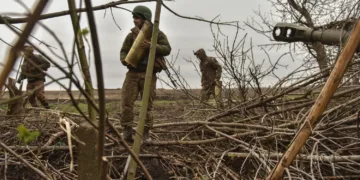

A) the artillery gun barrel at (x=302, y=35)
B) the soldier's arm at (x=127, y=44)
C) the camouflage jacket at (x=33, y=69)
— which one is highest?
the soldier's arm at (x=127, y=44)

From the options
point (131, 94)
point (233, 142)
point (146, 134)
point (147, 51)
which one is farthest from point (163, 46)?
point (233, 142)

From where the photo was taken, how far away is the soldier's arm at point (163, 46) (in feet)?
15.1

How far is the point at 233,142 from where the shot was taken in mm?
4441

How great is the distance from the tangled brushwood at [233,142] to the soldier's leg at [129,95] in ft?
1.14

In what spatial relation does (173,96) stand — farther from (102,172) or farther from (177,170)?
(102,172)

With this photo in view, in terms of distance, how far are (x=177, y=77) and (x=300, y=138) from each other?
3895 millimetres

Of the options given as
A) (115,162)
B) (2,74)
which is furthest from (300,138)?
(115,162)

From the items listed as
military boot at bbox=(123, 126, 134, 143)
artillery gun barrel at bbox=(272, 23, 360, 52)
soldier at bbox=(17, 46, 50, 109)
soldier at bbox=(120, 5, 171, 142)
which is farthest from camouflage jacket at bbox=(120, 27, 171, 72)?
soldier at bbox=(17, 46, 50, 109)

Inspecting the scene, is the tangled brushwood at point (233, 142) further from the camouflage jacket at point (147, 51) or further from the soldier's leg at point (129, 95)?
the camouflage jacket at point (147, 51)

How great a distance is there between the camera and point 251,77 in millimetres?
5086

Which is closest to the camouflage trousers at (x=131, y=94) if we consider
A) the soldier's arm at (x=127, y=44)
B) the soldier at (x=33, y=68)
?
the soldier's arm at (x=127, y=44)

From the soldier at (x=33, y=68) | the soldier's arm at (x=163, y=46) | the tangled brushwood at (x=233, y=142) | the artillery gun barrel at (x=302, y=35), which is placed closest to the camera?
the soldier at (x=33, y=68)

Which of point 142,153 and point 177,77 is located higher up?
point 177,77

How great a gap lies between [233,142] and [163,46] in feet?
4.08
